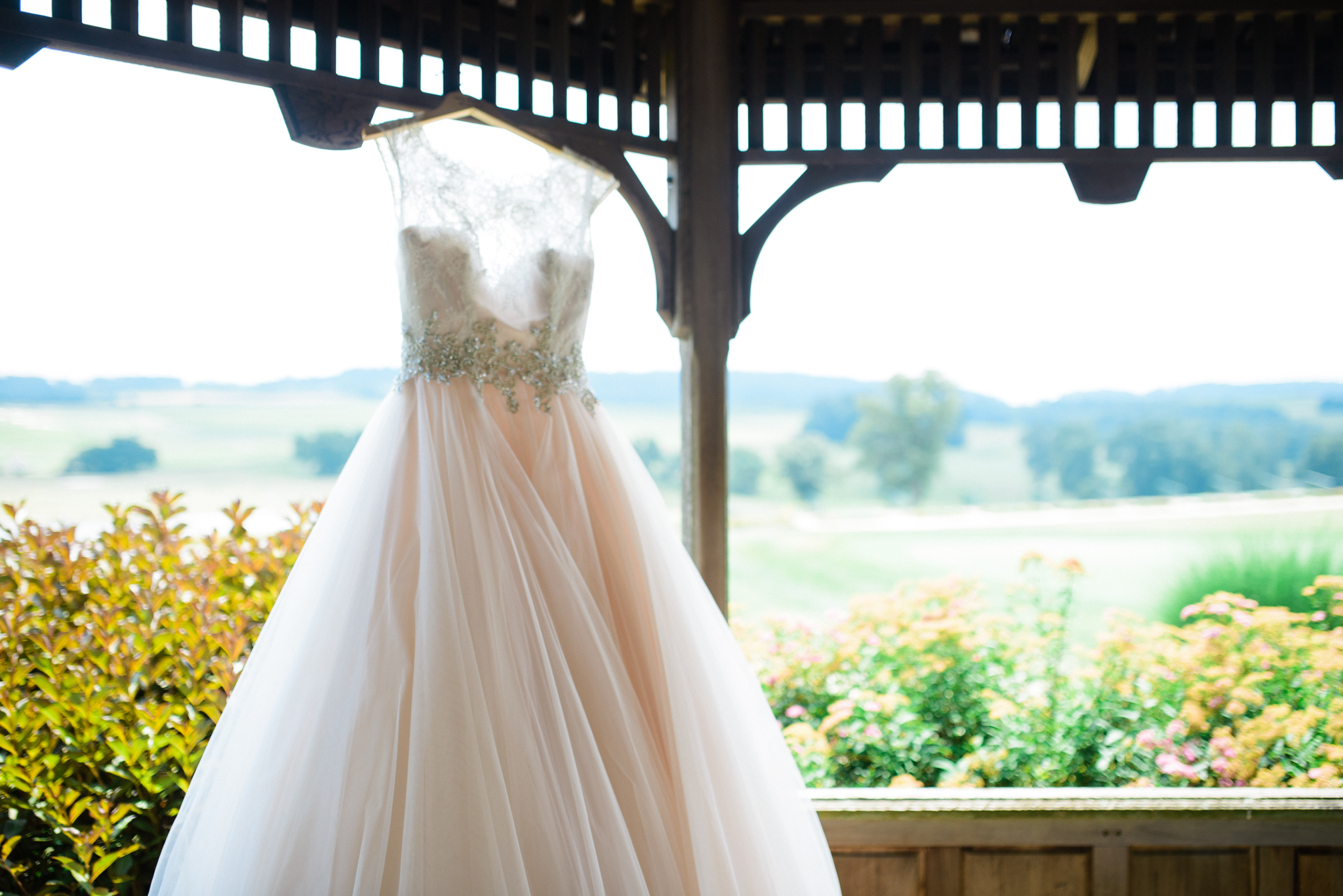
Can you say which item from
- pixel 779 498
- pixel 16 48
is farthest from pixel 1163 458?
pixel 16 48

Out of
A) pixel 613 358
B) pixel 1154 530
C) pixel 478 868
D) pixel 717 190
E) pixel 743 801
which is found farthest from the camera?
pixel 1154 530

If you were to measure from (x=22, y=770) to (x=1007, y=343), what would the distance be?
6608 millimetres

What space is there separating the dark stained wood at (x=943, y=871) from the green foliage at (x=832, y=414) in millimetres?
5336

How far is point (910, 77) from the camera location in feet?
6.51

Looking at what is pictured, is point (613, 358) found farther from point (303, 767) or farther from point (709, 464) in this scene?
point (303, 767)

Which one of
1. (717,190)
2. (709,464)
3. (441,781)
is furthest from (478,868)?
(717,190)

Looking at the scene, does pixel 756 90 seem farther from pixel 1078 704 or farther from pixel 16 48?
pixel 1078 704

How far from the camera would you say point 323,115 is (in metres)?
1.59

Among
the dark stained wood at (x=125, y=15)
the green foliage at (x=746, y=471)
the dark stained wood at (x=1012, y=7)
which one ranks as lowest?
the green foliage at (x=746, y=471)

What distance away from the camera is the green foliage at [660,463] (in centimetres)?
640

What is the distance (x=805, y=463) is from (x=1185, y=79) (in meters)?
5.33

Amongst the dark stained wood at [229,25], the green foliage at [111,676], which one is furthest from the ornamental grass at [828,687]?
the dark stained wood at [229,25]

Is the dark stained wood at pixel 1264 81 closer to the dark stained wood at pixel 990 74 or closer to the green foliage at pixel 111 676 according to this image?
the dark stained wood at pixel 990 74

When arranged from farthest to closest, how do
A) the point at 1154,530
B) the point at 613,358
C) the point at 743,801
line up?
the point at 1154,530 → the point at 613,358 → the point at 743,801
